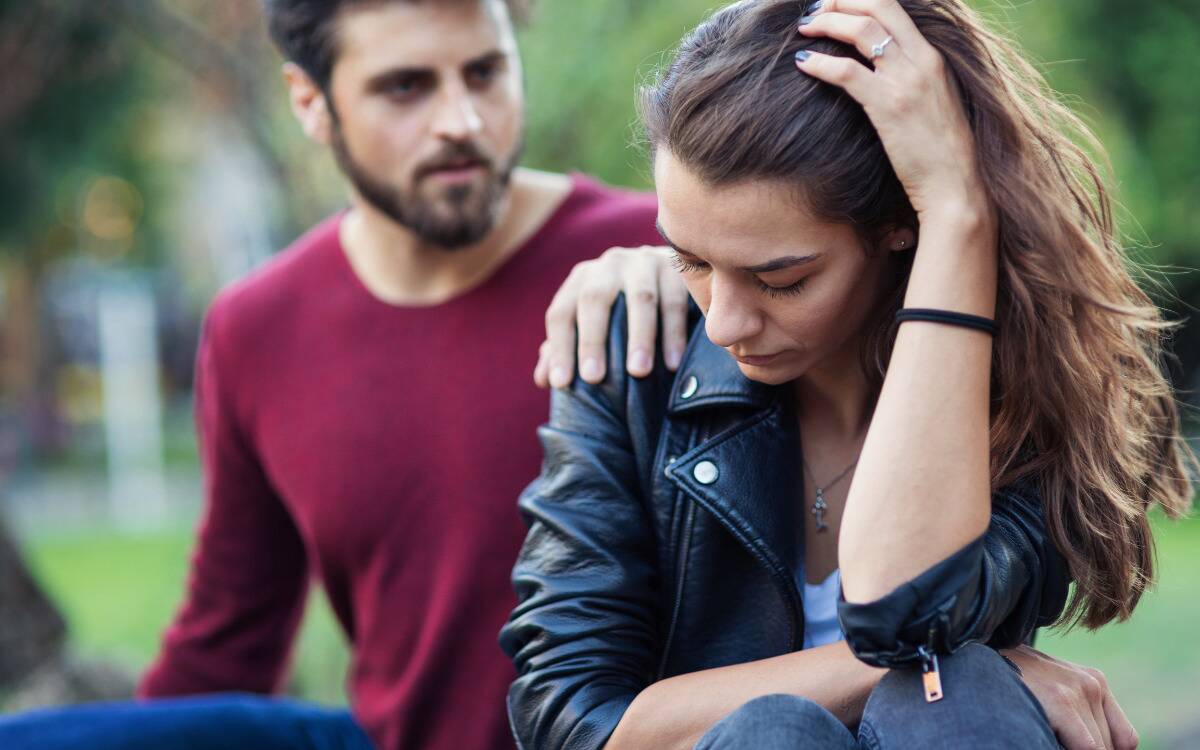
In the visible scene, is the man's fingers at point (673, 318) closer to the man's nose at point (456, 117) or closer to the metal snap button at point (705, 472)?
the metal snap button at point (705, 472)

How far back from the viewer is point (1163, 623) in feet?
22.0

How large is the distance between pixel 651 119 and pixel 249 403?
1442 millimetres

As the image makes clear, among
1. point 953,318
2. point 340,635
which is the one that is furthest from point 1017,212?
point 340,635

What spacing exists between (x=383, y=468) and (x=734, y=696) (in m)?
1.22

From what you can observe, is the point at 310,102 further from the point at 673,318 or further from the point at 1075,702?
the point at 1075,702

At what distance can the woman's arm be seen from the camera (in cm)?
197

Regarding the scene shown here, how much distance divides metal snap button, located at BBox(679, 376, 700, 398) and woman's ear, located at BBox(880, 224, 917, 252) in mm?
364

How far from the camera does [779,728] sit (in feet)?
5.66

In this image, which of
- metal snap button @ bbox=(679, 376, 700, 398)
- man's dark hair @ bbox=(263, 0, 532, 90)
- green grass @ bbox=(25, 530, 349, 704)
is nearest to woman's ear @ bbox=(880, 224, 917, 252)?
metal snap button @ bbox=(679, 376, 700, 398)

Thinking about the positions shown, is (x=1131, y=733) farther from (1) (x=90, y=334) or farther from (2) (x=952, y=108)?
(1) (x=90, y=334)

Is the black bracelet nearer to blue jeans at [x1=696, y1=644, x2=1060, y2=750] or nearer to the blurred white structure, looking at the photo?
blue jeans at [x1=696, y1=644, x2=1060, y2=750]

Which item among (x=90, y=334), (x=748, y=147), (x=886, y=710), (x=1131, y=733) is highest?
(x=748, y=147)

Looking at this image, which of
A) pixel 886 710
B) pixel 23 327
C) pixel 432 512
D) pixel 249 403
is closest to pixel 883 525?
pixel 886 710

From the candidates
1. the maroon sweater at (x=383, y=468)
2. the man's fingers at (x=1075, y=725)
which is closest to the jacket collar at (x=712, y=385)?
the man's fingers at (x=1075, y=725)
